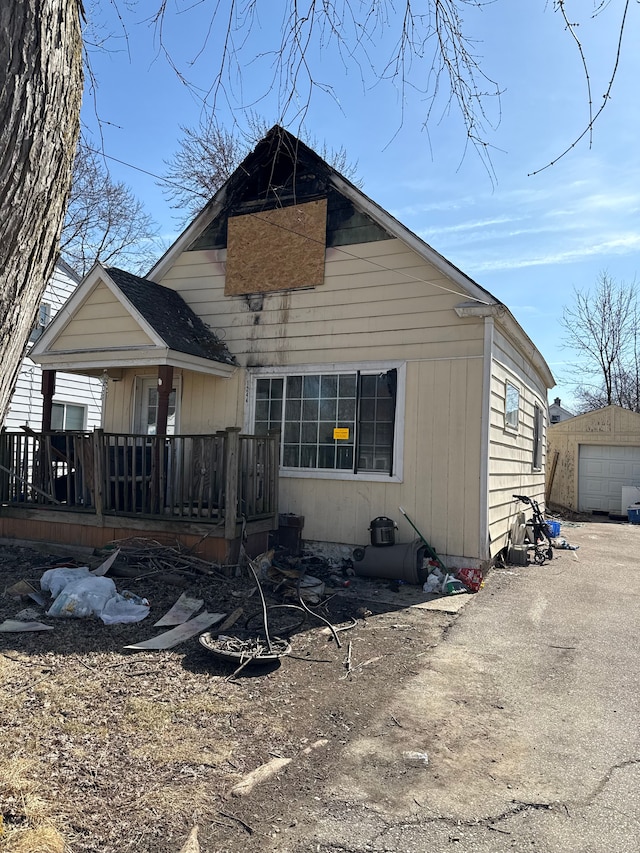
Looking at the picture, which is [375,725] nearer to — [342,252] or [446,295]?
[446,295]

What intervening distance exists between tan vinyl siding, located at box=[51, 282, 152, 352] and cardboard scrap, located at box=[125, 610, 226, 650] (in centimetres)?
421

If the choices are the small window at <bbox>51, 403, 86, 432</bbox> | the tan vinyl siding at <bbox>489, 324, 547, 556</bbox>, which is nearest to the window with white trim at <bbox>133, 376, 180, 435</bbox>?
the tan vinyl siding at <bbox>489, 324, 547, 556</bbox>

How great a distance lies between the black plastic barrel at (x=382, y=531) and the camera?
25.4 ft

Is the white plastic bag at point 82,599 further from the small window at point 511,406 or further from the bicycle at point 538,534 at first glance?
the bicycle at point 538,534

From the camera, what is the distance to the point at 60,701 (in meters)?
3.87

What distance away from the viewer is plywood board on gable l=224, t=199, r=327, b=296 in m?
8.95

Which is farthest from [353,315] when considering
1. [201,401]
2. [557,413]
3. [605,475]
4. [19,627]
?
[557,413]

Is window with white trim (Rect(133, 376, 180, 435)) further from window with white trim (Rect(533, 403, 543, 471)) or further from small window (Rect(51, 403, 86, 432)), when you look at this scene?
window with white trim (Rect(533, 403, 543, 471))

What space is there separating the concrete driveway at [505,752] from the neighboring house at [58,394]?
37.8ft

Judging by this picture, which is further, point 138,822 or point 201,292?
point 201,292

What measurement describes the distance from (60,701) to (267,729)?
136 centimetres

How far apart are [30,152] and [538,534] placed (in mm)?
11535

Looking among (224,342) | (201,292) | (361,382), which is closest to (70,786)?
(361,382)

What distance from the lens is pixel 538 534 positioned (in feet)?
38.1
